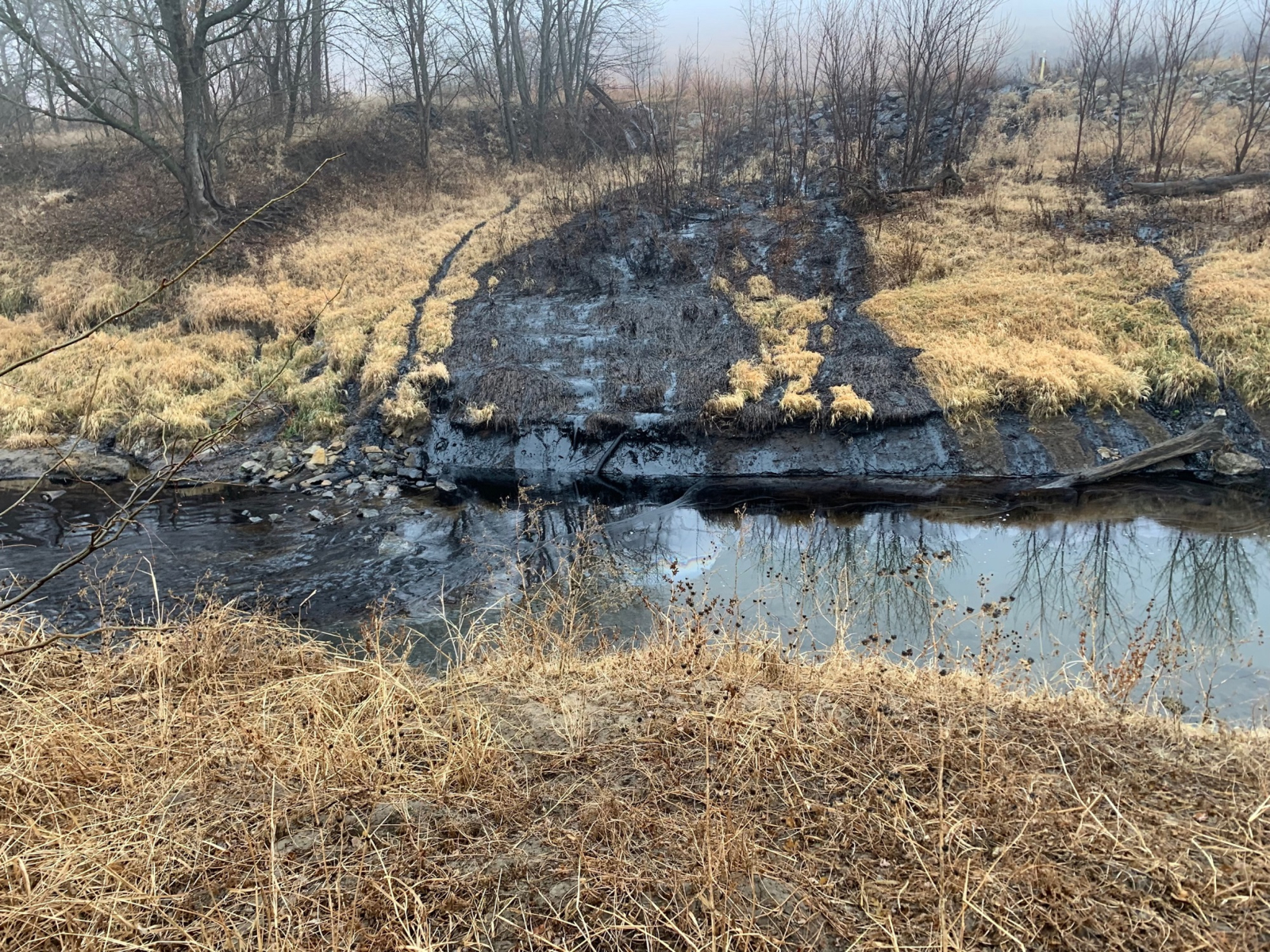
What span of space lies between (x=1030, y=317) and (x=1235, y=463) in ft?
12.0

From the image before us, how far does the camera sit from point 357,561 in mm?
8125

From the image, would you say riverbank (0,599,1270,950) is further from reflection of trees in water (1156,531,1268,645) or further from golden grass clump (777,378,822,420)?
golden grass clump (777,378,822,420)

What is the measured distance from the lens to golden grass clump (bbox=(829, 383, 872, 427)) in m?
10.7

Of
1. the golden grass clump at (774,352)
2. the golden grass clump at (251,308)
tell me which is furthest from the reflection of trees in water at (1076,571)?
the golden grass clump at (251,308)

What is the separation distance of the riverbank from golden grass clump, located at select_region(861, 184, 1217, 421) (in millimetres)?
7787

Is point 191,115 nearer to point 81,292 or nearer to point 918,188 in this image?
point 81,292

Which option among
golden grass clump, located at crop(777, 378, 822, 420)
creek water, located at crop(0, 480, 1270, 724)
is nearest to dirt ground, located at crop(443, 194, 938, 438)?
golden grass clump, located at crop(777, 378, 822, 420)

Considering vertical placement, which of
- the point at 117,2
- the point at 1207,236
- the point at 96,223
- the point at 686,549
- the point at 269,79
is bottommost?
the point at 686,549

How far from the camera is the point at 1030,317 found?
12.1m

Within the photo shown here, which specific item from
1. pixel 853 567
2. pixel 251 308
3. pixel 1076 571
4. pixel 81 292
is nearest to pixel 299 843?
pixel 853 567

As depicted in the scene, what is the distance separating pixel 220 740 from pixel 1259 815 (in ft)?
14.0

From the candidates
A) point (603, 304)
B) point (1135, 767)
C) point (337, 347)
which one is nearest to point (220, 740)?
point (1135, 767)

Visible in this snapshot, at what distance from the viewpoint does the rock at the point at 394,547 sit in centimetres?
830

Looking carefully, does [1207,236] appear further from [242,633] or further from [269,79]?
[269,79]
